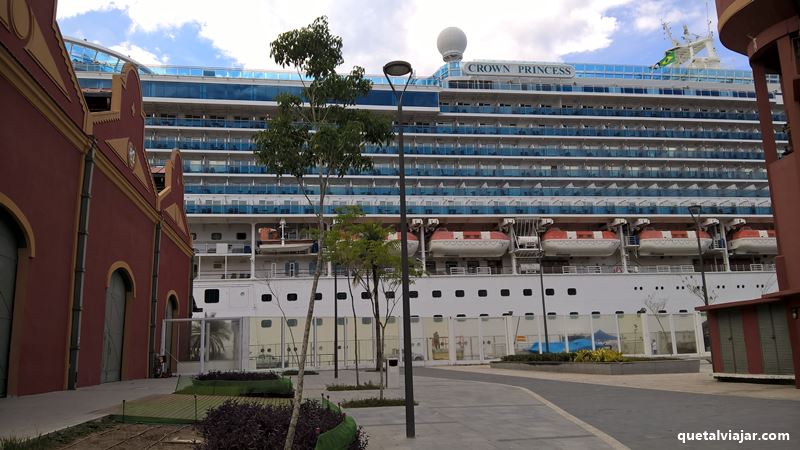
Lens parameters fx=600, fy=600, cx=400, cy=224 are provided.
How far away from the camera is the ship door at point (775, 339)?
→ 17.2m

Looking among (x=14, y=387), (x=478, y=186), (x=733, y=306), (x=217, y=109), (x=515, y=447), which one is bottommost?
(x=515, y=447)

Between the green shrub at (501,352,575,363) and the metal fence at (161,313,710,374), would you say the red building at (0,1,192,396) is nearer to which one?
the metal fence at (161,313,710,374)

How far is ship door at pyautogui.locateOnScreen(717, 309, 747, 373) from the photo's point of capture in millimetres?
18922

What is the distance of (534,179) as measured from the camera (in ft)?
171

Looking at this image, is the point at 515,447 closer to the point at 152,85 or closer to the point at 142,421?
the point at 142,421

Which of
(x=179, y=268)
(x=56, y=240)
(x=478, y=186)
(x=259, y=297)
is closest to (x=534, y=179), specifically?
(x=478, y=186)

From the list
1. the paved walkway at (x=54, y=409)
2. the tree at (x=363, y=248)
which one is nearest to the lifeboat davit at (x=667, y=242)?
the tree at (x=363, y=248)

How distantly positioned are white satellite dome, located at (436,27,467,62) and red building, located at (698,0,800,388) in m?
39.4

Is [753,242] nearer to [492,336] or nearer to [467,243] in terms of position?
[467,243]

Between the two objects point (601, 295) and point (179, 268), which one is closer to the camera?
point (179, 268)

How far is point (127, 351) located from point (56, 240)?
7653mm

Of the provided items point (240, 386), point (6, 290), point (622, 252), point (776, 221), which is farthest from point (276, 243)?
point (776, 221)

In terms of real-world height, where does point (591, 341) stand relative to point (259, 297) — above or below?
below

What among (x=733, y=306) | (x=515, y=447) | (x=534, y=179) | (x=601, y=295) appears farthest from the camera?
(x=534, y=179)
